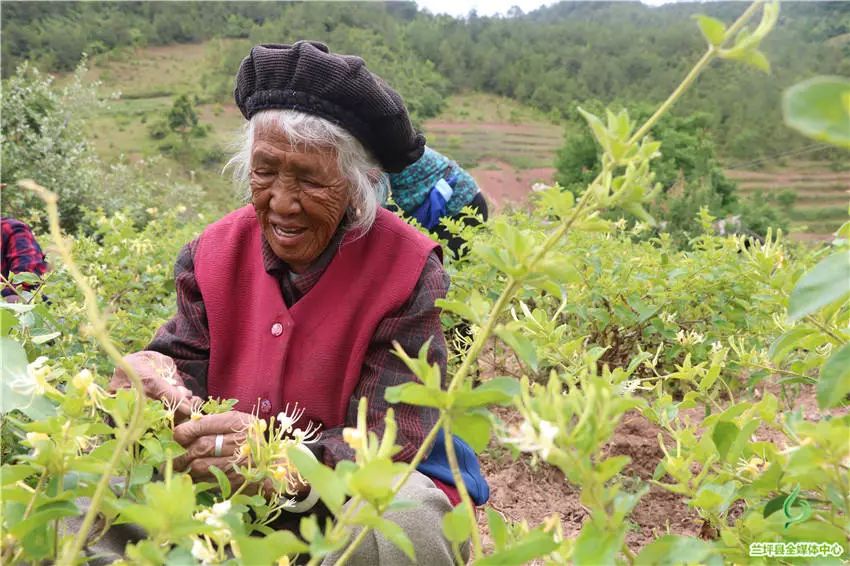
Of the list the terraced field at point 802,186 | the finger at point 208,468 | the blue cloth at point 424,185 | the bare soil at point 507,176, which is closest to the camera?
the finger at point 208,468

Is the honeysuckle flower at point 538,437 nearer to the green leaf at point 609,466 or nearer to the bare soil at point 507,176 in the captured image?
the green leaf at point 609,466

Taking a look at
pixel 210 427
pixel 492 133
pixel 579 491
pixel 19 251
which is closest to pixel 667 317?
pixel 579 491

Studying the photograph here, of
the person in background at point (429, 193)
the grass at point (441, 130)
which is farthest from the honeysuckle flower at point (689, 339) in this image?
the grass at point (441, 130)

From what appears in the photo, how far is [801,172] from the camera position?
997 inches

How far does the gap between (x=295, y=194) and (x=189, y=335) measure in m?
0.44

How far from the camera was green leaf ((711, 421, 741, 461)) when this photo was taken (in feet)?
2.59

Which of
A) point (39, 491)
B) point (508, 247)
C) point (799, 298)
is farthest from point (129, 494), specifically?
point (799, 298)

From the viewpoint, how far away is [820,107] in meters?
0.44

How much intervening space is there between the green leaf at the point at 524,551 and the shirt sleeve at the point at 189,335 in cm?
122

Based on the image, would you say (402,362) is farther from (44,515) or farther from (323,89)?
(44,515)

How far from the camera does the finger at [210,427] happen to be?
114 cm

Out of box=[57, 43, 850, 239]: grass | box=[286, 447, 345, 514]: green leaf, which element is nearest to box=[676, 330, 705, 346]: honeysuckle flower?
box=[286, 447, 345, 514]: green leaf

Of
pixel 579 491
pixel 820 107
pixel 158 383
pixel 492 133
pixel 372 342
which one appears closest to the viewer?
pixel 820 107

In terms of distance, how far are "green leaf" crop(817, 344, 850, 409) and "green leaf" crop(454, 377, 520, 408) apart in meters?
0.25
